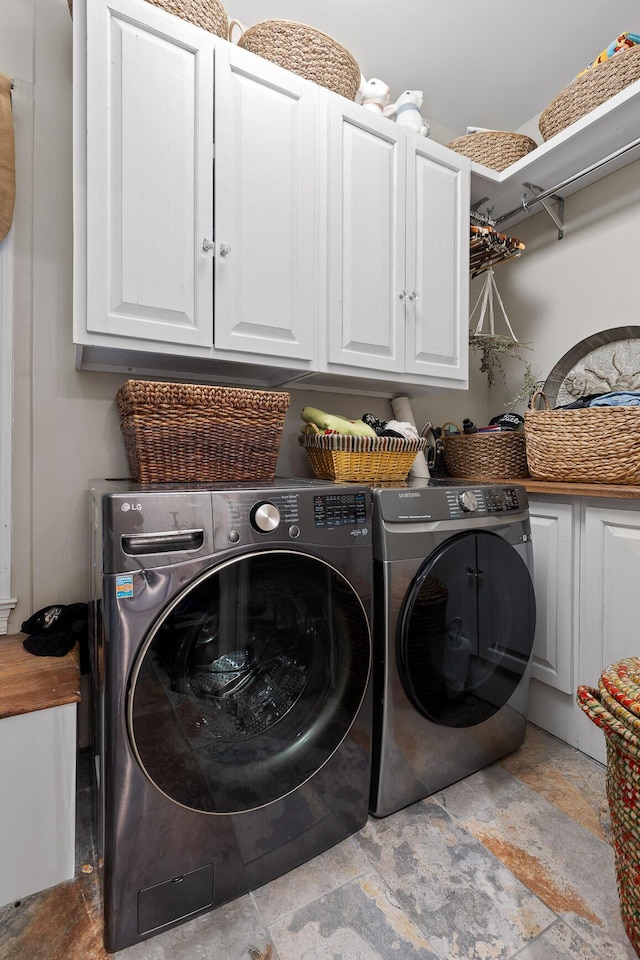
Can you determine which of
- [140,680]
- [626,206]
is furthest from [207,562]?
[626,206]

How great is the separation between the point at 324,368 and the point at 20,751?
4.45 feet

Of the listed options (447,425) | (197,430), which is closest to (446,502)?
(197,430)

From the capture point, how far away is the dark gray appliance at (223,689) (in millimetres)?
940

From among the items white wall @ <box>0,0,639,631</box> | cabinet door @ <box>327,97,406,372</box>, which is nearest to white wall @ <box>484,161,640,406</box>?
cabinet door @ <box>327,97,406,372</box>

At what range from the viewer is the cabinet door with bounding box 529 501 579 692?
169 centimetres

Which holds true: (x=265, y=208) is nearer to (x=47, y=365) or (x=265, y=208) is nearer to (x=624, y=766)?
(x=47, y=365)

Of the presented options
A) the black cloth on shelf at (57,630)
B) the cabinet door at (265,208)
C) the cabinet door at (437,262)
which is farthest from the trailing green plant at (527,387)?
the black cloth on shelf at (57,630)

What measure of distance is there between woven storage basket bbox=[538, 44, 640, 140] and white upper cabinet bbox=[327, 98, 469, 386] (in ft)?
1.35

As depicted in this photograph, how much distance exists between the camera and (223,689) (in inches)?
43.3

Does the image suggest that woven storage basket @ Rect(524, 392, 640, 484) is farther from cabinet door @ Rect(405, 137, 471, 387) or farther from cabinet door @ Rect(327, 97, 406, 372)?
cabinet door @ Rect(327, 97, 406, 372)

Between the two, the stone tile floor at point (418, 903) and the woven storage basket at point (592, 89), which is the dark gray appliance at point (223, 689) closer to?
the stone tile floor at point (418, 903)

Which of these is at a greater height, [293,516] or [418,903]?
[293,516]

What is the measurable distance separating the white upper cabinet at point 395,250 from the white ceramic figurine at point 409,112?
11 cm

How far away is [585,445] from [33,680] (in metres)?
1.84
